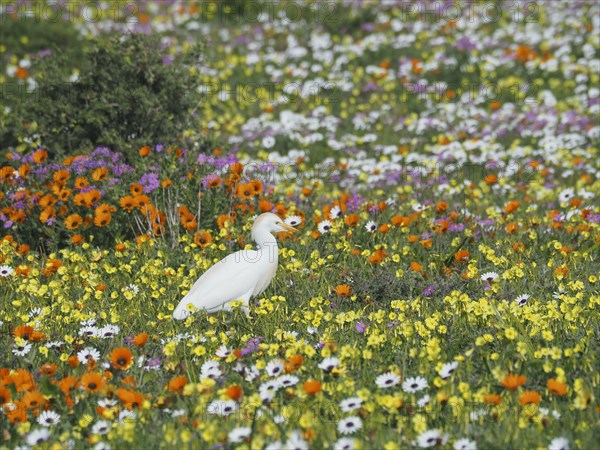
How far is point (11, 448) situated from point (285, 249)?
106 inches

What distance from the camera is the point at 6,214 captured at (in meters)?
6.35

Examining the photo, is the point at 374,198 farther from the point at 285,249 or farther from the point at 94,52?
the point at 94,52

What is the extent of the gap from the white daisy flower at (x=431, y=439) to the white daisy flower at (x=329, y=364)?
56 centimetres

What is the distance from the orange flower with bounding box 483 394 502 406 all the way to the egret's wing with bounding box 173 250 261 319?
1.61 metres

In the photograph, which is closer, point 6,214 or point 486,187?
point 6,214

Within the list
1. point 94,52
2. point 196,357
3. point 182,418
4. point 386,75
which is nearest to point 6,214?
point 94,52

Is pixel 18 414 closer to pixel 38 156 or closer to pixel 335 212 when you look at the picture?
pixel 335 212

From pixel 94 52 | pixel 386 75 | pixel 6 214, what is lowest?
pixel 386 75

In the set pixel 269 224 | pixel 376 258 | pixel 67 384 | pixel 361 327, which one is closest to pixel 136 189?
pixel 269 224

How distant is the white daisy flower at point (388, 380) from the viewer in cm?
372

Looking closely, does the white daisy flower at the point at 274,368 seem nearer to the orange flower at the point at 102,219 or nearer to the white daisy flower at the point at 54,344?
the white daisy flower at the point at 54,344

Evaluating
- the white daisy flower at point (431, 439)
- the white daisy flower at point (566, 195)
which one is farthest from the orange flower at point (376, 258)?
the white daisy flower at point (566, 195)

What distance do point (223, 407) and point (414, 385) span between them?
2.74 feet

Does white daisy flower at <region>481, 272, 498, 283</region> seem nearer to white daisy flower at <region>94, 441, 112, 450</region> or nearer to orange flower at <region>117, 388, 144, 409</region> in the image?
orange flower at <region>117, 388, 144, 409</region>
